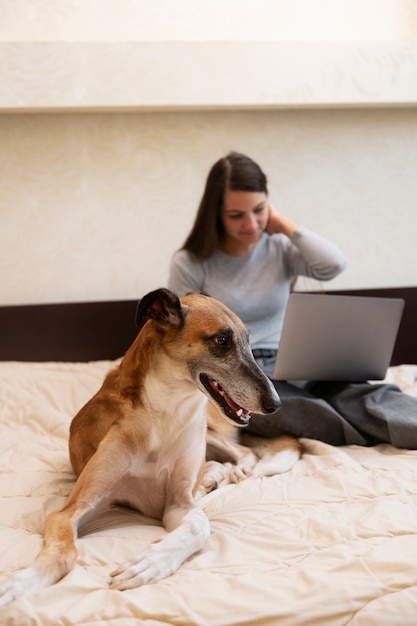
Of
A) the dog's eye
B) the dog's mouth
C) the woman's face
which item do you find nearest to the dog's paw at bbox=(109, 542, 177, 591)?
the dog's mouth

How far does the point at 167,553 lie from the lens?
1.42m

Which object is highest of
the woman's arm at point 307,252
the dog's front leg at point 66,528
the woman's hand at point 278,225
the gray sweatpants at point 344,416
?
the woman's hand at point 278,225

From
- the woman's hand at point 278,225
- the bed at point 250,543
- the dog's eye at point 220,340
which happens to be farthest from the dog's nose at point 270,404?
the woman's hand at point 278,225

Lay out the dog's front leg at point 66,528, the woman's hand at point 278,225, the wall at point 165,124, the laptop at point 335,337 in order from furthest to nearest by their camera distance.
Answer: the wall at point 165,124 → the woman's hand at point 278,225 → the laptop at point 335,337 → the dog's front leg at point 66,528

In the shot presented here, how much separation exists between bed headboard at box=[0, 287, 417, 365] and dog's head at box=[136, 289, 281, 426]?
1759 millimetres

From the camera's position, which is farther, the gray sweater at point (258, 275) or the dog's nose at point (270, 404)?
the gray sweater at point (258, 275)

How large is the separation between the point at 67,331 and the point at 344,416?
1612 mm

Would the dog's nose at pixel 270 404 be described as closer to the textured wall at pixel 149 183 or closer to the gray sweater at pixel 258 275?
the gray sweater at pixel 258 275

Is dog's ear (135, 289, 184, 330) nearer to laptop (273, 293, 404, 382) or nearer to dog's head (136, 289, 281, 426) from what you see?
dog's head (136, 289, 281, 426)

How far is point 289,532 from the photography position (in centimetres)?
157

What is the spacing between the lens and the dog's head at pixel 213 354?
1.63m

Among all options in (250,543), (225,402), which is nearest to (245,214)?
(225,402)

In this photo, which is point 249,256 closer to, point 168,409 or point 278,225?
point 278,225

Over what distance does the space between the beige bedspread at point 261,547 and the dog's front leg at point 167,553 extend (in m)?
0.03
